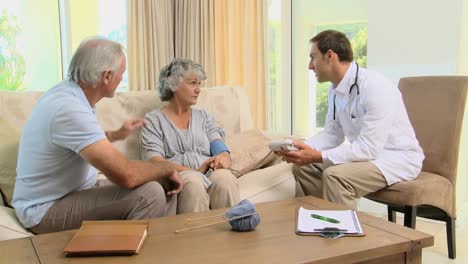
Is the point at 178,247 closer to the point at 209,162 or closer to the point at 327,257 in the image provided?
the point at 327,257

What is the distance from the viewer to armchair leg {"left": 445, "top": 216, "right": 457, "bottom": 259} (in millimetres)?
2348

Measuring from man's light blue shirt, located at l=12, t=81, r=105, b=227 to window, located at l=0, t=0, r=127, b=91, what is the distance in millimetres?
2070

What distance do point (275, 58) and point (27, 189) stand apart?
9.67 feet

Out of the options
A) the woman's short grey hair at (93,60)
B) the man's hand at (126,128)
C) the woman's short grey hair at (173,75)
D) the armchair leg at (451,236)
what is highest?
the woman's short grey hair at (93,60)

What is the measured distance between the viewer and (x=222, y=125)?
2.79 meters

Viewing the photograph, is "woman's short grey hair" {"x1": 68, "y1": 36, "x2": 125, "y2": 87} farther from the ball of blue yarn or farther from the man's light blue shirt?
the ball of blue yarn

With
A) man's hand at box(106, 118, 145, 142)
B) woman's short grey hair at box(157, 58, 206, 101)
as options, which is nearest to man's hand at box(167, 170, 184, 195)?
man's hand at box(106, 118, 145, 142)

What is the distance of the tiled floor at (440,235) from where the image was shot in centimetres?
245

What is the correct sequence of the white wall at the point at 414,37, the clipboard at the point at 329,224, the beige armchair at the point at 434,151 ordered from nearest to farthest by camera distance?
the clipboard at the point at 329,224
the beige armchair at the point at 434,151
the white wall at the point at 414,37

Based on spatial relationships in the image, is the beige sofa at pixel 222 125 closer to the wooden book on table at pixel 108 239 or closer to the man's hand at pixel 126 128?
the man's hand at pixel 126 128

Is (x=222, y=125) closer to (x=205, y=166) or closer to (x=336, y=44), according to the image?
(x=205, y=166)

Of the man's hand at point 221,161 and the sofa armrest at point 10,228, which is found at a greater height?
the man's hand at point 221,161

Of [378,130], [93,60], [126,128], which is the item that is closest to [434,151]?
[378,130]

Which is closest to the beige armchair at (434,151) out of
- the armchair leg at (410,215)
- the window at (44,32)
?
the armchair leg at (410,215)
